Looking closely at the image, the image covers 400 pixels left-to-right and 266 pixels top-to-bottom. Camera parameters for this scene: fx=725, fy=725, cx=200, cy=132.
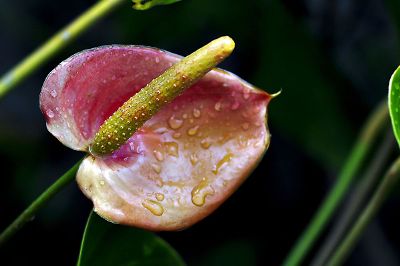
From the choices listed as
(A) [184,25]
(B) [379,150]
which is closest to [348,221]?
(B) [379,150]

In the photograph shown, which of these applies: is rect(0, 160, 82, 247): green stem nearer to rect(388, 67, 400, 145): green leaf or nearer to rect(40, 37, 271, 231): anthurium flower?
rect(40, 37, 271, 231): anthurium flower

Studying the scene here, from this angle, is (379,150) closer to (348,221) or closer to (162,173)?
(348,221)

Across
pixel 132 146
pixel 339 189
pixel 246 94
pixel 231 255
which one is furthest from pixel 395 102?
pixel 231 255

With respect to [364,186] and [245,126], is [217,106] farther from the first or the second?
[364,186]

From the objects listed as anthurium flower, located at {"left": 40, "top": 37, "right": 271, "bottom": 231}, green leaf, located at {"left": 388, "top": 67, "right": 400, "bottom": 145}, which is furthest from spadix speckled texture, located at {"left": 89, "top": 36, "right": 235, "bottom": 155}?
green leaf, located at {"left": 388, "top": 67, "right": 400, "bottom": 145}

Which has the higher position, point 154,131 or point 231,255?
point 154,131

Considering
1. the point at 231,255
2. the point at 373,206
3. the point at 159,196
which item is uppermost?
the point at 159,196
